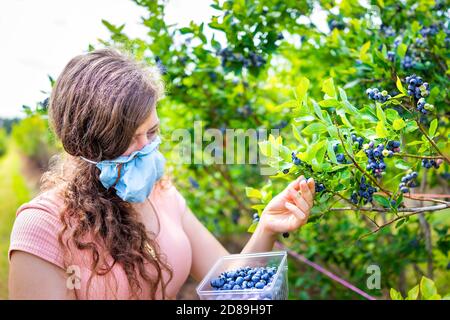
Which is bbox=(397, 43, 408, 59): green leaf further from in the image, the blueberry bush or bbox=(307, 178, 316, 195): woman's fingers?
bbox=(307, 178, 316, 195): woman's fingers

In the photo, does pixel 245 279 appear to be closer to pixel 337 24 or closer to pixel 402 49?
pixel 402 49

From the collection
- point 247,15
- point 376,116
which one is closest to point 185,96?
point 247,15

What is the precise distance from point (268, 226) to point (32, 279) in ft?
2.13

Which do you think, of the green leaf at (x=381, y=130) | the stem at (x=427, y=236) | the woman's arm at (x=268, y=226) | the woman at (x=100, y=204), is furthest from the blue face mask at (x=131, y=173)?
the stem at (x=427, y=236)

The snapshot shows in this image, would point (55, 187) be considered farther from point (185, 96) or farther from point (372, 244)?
point (372, 244)

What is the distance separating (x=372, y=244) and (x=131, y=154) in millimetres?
1598

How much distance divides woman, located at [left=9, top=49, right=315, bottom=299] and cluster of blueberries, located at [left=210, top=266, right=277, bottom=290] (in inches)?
6.8

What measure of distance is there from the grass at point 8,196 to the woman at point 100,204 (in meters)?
2.62

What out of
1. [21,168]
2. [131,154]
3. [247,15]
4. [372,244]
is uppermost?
[247,15]

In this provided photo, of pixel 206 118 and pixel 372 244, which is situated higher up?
pixel 206 118

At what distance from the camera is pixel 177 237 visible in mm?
1677

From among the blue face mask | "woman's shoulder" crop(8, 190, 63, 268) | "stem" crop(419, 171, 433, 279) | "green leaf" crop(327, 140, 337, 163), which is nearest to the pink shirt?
"woman's shoulder" crop(8, 190, 63, 268)

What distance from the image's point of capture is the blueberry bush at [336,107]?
4.03 feet
